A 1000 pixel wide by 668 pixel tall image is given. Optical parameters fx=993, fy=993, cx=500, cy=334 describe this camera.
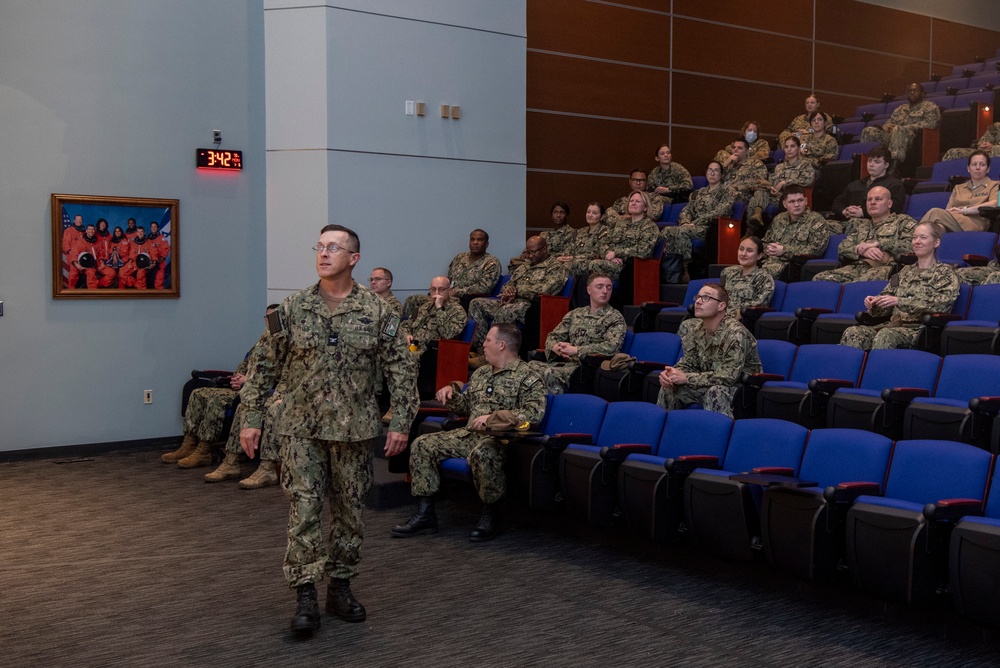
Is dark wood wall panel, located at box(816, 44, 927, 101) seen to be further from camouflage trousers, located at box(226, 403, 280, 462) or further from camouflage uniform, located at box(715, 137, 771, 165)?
camouflage trousers, located at box(226, 403, 280, 462)

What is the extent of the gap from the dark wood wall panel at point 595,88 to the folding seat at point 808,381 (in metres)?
4.34

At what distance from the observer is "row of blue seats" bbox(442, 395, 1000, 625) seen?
3.05 meters

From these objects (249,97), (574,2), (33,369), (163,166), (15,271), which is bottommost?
(33,369)

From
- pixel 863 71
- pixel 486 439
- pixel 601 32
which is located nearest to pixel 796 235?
pixel 486 439

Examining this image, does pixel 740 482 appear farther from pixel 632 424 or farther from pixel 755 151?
pixel 755 151

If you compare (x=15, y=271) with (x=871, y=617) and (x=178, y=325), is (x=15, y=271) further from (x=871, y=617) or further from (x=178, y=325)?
(x=871, y=617)

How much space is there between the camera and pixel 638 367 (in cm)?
530

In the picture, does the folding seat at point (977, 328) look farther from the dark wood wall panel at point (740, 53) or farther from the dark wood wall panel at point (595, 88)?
the dark wood wall panel at point (740, 53)

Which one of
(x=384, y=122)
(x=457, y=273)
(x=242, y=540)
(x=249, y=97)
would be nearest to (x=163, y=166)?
(x=249, y=97)

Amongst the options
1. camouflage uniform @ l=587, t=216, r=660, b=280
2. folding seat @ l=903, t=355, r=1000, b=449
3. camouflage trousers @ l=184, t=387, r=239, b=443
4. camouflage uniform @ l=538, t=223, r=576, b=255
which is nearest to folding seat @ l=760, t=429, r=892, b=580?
folding seat @ l=903, t=355, r=1000, b=449

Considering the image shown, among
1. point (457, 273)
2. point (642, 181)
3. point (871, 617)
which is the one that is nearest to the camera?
point (871, 617)

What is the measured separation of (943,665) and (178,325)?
5.49 metres

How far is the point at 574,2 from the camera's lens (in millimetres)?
8773

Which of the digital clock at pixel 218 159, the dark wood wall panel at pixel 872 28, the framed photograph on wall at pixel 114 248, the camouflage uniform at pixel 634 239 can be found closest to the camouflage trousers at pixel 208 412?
the framed photograph on wall at pixel 114 248
